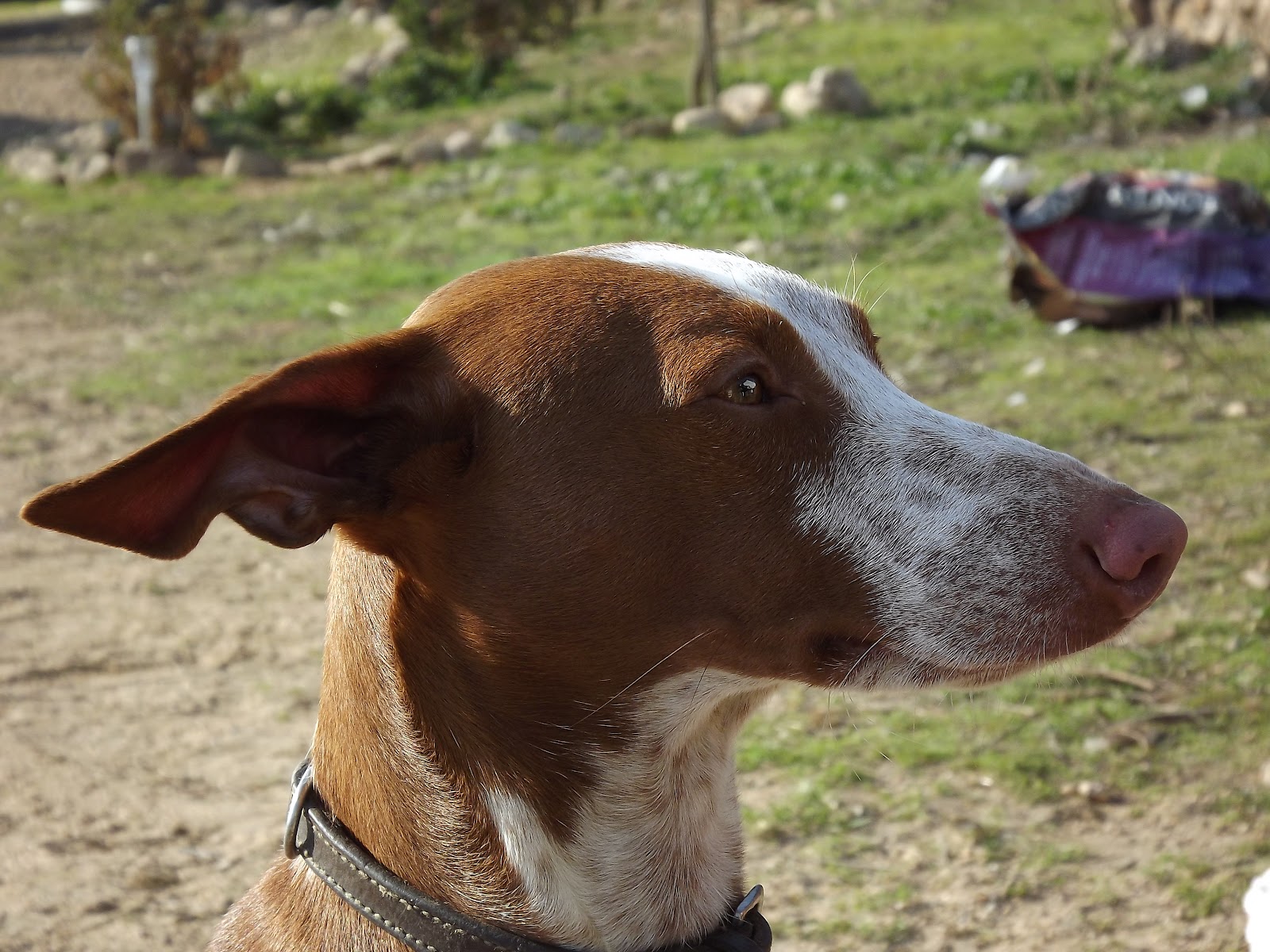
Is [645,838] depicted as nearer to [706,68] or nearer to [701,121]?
[701,121]

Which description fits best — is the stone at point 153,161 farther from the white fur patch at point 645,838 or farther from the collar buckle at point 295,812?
the white fur patch at point 645,838

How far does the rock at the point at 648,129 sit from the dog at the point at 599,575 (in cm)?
1011

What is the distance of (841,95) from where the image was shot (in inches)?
462

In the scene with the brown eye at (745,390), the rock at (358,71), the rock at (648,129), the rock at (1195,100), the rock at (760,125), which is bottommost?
the rock at (358,71)

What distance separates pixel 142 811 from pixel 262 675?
82cm

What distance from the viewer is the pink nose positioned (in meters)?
2.19

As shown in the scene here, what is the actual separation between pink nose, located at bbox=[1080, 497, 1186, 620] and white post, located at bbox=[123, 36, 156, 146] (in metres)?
13.0

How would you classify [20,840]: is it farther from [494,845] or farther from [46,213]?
[46,213]

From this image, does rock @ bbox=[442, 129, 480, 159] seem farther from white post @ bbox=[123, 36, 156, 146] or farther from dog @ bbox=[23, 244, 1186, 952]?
dog @ bbox=[23, 244, 1186, 952]

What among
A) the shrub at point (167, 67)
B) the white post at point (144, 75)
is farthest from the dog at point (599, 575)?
the shrub at point (167, 67)

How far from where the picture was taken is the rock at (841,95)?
11.7 meters

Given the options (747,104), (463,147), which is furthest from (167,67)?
(747,104)

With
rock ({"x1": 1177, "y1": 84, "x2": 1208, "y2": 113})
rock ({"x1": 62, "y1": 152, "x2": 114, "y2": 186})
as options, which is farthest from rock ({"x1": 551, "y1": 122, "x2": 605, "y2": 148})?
rock ({"x1": 1177, "y1": 84, "x2": 1208, "y2": 113})

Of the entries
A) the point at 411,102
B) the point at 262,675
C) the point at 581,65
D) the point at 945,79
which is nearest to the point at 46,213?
the point at 411,102
